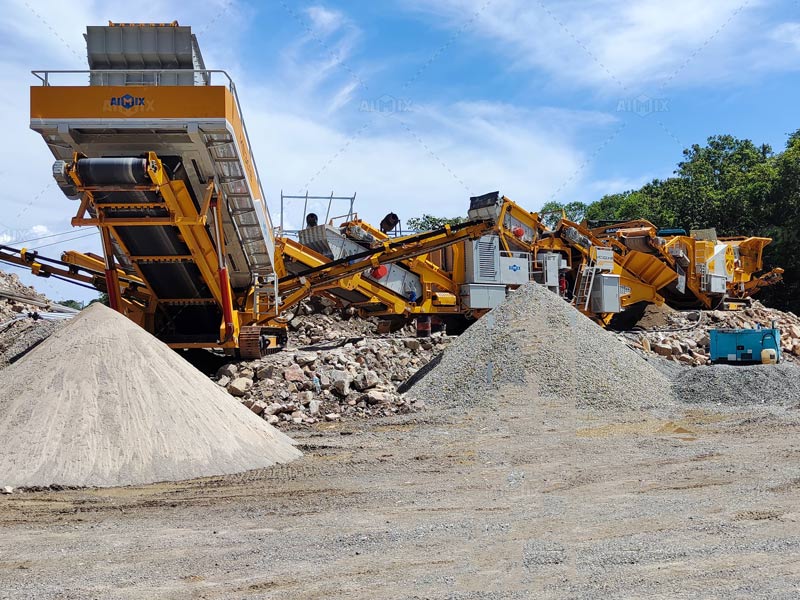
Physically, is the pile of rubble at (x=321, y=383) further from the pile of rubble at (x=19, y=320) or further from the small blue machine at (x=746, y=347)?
the small blue machine at (x=746, y=347)

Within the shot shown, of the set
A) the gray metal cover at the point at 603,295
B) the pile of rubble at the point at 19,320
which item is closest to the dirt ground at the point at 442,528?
the pile of rubble at the point at 19,320

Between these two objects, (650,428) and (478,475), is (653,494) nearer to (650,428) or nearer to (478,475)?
(478,475)

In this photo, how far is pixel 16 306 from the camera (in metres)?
23.0

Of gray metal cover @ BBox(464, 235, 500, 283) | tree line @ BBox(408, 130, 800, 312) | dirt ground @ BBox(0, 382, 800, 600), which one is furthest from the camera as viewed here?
tree line @ BBox(408, 130, 800, 312)

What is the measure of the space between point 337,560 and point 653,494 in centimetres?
319

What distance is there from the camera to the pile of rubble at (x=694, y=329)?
18.9 metres

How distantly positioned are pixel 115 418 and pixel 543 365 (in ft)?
25.4

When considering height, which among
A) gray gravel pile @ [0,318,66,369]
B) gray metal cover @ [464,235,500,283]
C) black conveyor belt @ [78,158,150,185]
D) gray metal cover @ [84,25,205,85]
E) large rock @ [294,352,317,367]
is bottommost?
large rock @ [294,352,317,367]

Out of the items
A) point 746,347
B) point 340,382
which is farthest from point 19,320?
point 746,347

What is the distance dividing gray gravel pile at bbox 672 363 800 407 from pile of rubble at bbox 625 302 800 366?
3737mm

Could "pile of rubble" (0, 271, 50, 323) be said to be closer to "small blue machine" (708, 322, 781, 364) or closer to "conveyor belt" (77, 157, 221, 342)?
"conveyor belt" (77, 157, 221, 342)

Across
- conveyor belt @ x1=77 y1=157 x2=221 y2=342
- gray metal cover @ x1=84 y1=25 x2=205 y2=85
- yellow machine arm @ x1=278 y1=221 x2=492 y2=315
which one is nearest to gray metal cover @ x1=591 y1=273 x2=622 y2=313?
yellow machine arm @ x1=278 y1=221 x2=492 y2=315

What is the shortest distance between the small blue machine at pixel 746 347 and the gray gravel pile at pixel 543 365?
9.83 feet

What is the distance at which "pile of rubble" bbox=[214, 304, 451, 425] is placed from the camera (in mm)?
12602
